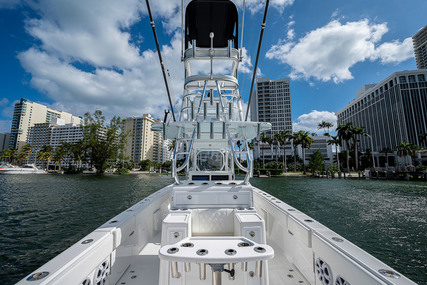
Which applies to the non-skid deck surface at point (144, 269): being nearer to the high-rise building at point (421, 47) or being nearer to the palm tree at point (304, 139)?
the palm tree at point (304, 139)

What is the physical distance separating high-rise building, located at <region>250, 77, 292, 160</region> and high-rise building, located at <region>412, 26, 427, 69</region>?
79.3m

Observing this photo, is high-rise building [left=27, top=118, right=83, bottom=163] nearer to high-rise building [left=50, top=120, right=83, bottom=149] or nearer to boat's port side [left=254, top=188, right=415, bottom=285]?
high-rise building [left=50, top=120, right=83, bottom=149]

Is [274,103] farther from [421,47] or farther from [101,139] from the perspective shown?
[421,47]

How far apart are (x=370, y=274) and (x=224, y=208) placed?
219 centimetres

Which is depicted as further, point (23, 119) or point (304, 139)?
point (23, 119)

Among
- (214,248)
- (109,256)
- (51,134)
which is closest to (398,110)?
(214,248)

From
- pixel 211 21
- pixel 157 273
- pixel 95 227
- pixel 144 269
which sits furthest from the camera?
pixel 95 227

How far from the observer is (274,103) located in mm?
94250

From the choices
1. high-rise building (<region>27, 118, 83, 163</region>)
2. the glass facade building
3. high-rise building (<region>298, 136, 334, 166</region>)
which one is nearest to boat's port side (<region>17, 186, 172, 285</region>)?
the glass facade building

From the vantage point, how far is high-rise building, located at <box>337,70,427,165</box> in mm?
63469

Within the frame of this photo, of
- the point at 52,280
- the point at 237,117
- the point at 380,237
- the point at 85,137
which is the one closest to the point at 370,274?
the point at 52,280

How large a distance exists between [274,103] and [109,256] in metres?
99.1

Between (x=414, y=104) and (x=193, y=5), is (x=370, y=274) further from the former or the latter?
(x=414, y=104)

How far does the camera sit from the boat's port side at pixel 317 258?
1510 millimetres
